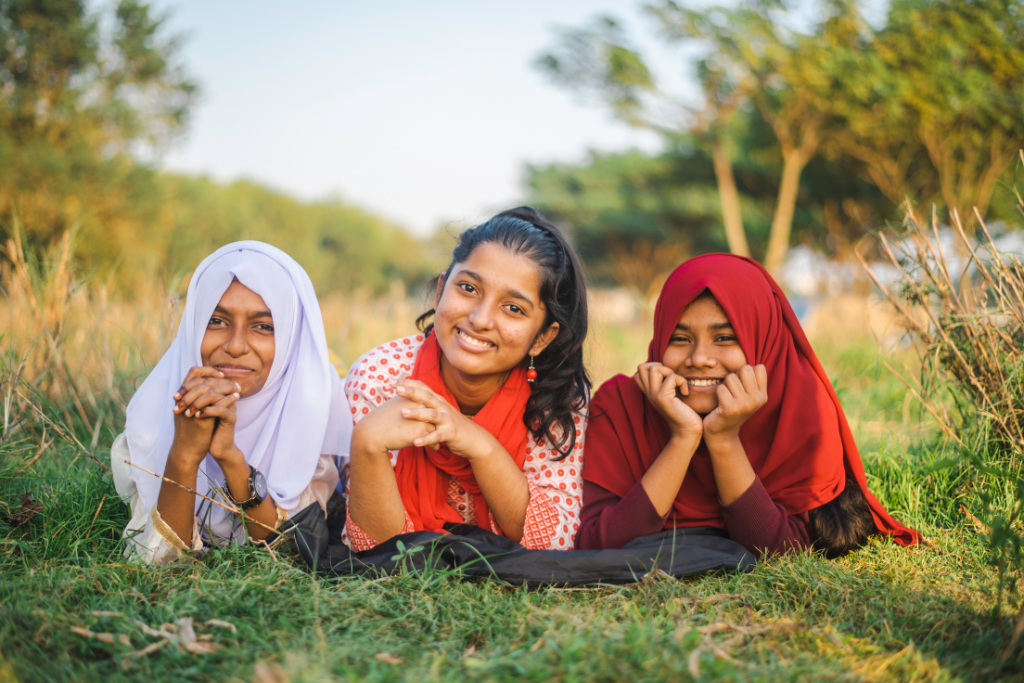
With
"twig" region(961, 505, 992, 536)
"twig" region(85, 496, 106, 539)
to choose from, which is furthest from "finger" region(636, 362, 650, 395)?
"twig" region(85, 496, 106, 539)

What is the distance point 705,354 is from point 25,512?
2.39 meters

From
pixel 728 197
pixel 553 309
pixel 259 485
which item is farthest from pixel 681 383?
pixel 728 197

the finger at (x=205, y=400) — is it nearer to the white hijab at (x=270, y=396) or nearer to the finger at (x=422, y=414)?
the white hijab at (x=270, y=396)

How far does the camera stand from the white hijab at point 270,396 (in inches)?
89.4

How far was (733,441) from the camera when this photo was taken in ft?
7.39

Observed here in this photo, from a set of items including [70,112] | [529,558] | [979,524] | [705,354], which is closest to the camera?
[529,558]

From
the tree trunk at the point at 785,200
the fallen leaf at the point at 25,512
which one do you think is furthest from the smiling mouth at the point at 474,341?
the tree trunk at the point at 785,200

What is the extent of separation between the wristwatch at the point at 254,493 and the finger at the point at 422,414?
0.60 meters

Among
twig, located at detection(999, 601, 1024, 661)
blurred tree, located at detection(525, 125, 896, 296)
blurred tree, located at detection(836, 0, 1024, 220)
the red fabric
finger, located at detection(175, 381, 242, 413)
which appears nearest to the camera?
twig, located at detection(999, 601, 1024, 661)

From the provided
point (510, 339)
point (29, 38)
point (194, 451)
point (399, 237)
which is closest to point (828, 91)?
point (510, 339)

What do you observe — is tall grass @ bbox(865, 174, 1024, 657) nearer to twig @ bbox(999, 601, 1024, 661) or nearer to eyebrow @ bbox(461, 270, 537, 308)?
twig @ bbox(999, 601, 1024, 661)

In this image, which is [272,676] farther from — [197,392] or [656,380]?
[656,380]

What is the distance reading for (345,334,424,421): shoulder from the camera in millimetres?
2488

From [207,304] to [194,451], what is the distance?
52 centimetres
